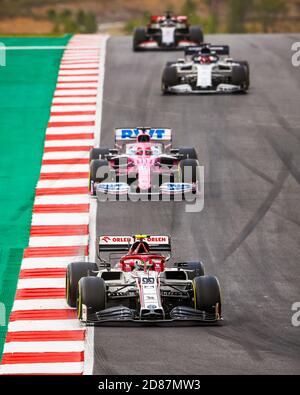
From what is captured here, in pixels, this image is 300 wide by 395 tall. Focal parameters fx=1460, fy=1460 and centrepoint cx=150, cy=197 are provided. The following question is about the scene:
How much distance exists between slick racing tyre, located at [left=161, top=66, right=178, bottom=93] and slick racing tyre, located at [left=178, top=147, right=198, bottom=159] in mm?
6407

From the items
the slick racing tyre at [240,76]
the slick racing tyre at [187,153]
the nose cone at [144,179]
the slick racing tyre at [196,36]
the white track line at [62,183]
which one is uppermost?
the slick racing tyre at [196,36]

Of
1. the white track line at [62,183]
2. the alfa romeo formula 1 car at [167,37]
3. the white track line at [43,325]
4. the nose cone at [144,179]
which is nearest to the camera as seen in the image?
the white track line at [43,325]

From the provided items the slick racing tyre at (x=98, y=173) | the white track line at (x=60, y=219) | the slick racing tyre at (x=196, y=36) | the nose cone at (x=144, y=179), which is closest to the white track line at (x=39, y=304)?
the white track line at (x=60, y=219)

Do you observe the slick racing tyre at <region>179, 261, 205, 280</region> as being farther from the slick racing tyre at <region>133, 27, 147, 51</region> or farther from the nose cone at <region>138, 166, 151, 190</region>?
the slick racing tyre at <region>133, 27, 147, 51</region>

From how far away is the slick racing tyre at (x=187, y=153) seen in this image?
1121 inches

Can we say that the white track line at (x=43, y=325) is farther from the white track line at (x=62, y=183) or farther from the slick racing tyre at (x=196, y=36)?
the slick racing tyre at (x=196, y=36)

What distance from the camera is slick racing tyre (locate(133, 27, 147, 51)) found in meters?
40.3

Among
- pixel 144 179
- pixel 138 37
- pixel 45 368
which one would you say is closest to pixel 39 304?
pixel 45 368

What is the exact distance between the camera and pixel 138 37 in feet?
132

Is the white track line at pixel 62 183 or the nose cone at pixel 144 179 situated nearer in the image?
the nose cone at pixel 144 179

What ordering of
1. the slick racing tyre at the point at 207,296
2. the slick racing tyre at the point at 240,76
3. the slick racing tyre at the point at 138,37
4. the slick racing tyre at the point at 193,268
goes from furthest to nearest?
the slick racing tyre at the point at 138,37 → the slick racing tyre at the point at 240,76 → the slick racing tyre at the point at 193,268 → the slick racing tyre at the point at 207,296

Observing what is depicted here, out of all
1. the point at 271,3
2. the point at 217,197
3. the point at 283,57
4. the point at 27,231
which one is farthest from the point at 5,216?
the point at 271,3

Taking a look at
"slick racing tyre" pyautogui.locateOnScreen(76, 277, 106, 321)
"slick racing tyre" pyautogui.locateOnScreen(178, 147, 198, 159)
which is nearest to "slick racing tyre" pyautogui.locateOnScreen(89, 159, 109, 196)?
"slick racing tyre" pyautogui.locateOnScreen(178, 147, 198, 159)

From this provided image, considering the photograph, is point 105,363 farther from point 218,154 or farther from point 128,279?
point 218,154
